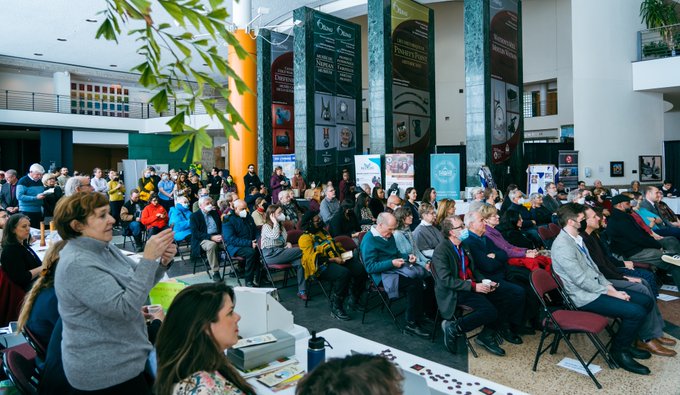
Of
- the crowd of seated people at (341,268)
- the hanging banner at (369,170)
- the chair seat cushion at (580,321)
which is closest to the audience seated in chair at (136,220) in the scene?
the crowd of seated people at (341,268)

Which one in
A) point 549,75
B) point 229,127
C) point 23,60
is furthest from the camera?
point 23,60

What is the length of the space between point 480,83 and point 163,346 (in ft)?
36.1

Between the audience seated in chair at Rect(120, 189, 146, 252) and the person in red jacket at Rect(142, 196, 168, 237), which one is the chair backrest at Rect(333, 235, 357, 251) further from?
Result: the audience seated in chair at Rect(120, 189, 146, 252)

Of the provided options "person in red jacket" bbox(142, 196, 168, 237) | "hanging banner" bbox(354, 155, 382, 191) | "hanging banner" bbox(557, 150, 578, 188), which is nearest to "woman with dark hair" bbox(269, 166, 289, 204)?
"hanging banner" bbox(354, 155, 382, 191)

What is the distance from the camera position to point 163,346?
1475 mm

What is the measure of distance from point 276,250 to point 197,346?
414 cm

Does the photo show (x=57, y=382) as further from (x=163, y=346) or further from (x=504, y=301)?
(x=504, y=301)

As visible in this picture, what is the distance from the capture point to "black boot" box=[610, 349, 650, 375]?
11.6 feet

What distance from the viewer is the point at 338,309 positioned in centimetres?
498

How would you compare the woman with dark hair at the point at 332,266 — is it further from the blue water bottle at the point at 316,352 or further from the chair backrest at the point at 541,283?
the blue water bottle at the point at 316,352

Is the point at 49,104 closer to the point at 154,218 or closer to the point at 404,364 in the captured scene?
the point at 154,218

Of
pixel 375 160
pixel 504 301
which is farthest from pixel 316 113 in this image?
pixel 504 301

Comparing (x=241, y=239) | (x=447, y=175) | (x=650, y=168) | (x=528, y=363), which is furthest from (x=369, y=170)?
(x=650, y=168)

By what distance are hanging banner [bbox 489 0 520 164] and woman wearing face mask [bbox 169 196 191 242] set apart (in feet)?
24.6
